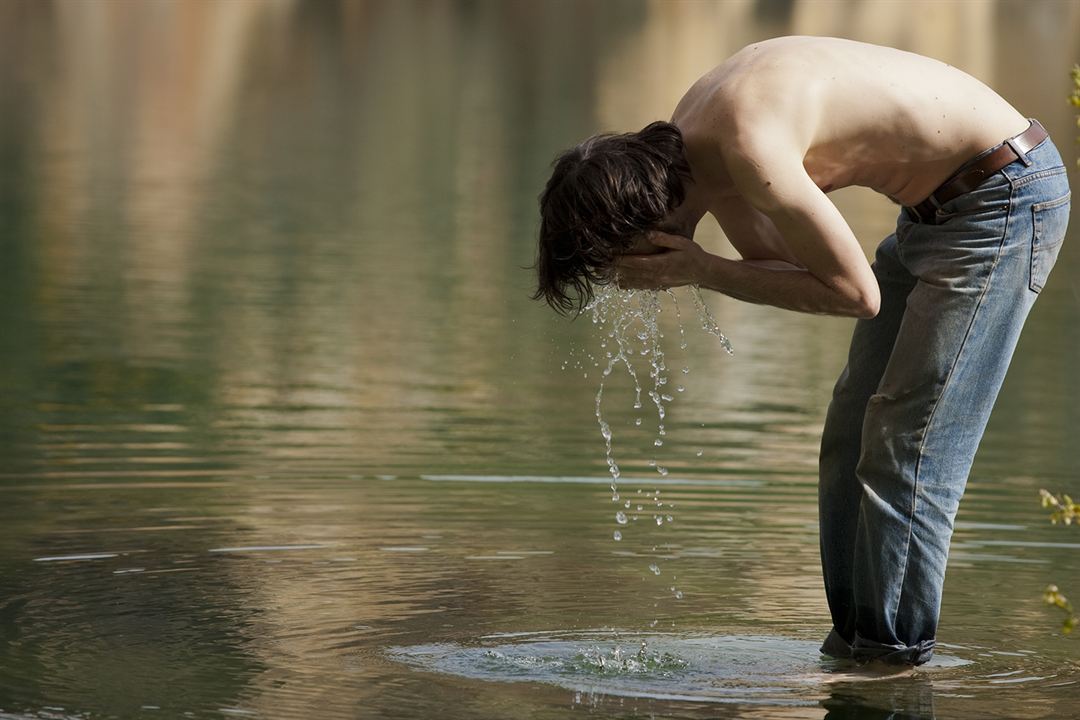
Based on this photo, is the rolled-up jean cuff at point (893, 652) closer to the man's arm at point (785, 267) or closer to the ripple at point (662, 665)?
the ripple at point (662, 665)

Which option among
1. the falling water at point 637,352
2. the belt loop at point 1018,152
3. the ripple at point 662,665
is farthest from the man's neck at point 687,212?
the ripple at point 662,665

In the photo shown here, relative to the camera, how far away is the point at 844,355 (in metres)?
13.1

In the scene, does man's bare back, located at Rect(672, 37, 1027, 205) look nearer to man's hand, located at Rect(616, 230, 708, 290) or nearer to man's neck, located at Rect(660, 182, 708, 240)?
man's neck, located at Rect(660, 182, 708, 240)

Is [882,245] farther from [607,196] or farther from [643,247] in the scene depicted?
[607,196]

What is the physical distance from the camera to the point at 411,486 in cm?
839

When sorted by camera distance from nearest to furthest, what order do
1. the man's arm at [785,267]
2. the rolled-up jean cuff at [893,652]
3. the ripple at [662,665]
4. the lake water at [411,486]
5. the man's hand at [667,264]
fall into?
the man's arm at [785,267], the man's hand at [667,264], the ripple at [662,665], the lake water at [411,486], the rolled-up jean cuff at [893,652]

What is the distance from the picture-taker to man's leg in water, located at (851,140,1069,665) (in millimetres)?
5664

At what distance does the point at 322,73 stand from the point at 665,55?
38.5 feet

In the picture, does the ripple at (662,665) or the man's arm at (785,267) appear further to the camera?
the ripple at (662,665)

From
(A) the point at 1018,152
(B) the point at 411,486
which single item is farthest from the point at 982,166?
(B) the point at 411,486

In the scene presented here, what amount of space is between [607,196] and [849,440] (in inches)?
46.6

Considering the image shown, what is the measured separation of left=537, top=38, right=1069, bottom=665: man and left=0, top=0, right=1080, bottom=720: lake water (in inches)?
15.6

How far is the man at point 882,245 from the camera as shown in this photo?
17.6 ft

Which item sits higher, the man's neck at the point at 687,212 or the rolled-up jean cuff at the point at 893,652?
the man's neck at the point at 687,212
